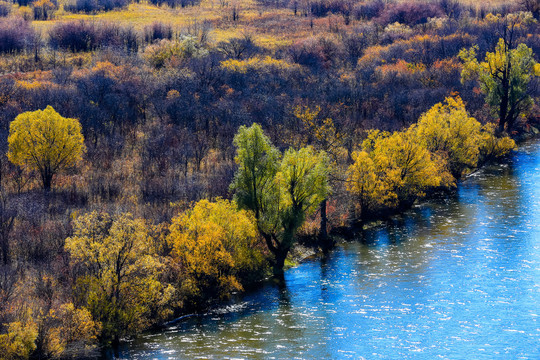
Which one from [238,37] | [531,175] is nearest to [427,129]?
[531,175]

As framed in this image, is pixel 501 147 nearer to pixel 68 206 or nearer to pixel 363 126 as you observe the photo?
pixel 363 126

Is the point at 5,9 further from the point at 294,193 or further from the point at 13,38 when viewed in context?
the point at 294,193

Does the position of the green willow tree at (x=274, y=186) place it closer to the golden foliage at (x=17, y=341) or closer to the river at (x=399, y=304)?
the river at (x=399, y=304)

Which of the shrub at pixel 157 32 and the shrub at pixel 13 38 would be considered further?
the shrub at pixel 157 32

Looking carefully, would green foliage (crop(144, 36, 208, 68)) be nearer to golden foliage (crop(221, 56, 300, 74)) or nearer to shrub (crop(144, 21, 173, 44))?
shrub (crop(144, 21, 173, 44))

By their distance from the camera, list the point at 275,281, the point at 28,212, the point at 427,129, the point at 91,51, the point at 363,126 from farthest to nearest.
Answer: the point at 91,51
the point at 363,126
the point at 427,129
the point at 28,212
the point at 275,281

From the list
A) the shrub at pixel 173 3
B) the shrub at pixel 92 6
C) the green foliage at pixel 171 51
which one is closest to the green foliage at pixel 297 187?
the green foliage at pixel 171 51

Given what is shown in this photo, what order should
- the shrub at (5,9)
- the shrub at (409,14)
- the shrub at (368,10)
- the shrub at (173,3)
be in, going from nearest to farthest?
the shrub at (5,9), the shrub at (409,14), the shrub at (368,10), the shrub at (173,3)
